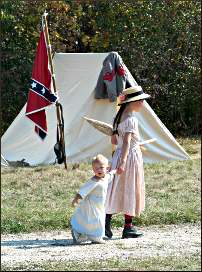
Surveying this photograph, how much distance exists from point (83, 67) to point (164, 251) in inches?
268

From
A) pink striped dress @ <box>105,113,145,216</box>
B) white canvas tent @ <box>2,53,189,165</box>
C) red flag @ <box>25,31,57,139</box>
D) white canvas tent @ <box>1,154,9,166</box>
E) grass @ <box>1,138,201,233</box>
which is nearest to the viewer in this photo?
pink striped dress @ <box>105,113,145,216</box>

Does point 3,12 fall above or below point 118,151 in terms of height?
above

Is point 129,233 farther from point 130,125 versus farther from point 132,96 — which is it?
point 132,96

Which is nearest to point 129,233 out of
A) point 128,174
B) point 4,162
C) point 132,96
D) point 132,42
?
point 128,174

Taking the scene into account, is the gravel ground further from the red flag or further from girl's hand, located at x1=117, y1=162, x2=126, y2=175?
the red flag

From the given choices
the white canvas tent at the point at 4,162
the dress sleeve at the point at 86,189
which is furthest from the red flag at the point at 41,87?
the dress sleeve at the point at 86,189

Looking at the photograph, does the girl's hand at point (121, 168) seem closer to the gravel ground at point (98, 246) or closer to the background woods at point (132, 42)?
the gravel ground at point (98, 246)

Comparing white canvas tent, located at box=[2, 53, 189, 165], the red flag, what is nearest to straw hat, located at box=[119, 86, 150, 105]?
the red flag

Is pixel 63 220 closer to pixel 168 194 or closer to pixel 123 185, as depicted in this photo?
pixel 123 185

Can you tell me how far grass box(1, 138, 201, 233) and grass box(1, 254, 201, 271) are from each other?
1.72 metres

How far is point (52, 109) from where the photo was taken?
497 inches

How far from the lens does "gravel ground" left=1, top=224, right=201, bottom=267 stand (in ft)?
19.8

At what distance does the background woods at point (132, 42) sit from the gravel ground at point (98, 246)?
907cm

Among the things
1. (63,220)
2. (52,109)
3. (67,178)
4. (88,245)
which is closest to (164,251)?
(88,245)
